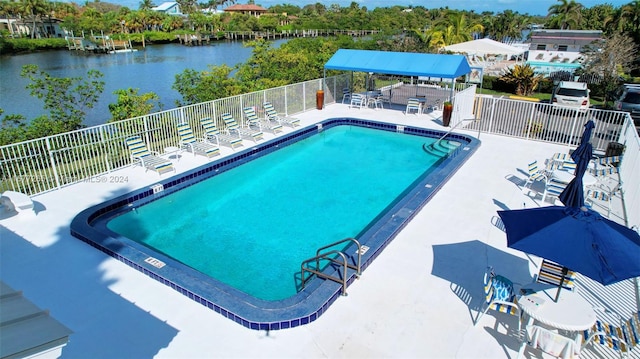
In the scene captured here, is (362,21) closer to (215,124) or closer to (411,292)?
(215,124)

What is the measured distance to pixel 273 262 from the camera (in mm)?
7074

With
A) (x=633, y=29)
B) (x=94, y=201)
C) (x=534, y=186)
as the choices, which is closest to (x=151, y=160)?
(x=94, y=201)

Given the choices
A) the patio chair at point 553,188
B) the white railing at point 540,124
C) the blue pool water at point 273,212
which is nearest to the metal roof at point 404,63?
the white railing at point 540,124

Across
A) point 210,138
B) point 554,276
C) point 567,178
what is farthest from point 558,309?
point 210,138

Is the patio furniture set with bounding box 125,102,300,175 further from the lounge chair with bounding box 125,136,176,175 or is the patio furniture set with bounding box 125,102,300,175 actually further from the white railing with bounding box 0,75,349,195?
the white railing with bounding box 0,75,349,195

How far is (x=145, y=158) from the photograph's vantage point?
33.4 ft

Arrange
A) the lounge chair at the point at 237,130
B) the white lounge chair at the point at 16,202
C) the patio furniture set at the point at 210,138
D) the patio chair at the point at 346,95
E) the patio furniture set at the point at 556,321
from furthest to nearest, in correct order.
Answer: the patio chair at the point at 346,95 → the lounge chair at the point at 237,130 → the patio furniture set at the point at 210,138 → the white lounge chair at the point at 16,202 → the patio furniture set at the point at 556,321

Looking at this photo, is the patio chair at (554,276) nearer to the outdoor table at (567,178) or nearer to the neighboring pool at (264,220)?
the neighboring pool at (264,220)

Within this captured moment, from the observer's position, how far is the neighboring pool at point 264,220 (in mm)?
5801

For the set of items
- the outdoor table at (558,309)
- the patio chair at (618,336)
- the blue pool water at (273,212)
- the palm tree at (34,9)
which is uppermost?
the palm tree at (34,9)

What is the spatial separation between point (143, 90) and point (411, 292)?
94.9ft

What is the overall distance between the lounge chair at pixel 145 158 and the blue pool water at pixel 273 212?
0.88m

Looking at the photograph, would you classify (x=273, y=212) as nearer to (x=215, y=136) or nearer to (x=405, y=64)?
(x=215, y=136)

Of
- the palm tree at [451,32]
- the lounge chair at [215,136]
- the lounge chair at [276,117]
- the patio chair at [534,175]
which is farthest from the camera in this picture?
the palm tree at [451,32]
